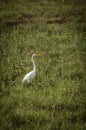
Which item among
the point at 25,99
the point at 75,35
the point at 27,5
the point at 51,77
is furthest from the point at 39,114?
the point at 27,5

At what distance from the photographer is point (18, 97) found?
7703 mm

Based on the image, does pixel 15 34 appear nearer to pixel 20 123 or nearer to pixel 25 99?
pixel 25 99

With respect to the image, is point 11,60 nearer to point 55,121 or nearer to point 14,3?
point 55,121

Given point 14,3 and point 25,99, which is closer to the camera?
point 25,99

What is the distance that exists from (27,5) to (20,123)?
1472 centimetres

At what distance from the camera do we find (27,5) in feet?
67.4

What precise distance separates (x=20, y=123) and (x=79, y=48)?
6.86 meters

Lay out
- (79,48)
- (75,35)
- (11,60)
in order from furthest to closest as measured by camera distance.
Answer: (75,35) < (79,48) < (11,60)

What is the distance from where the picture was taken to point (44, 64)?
36.5ft

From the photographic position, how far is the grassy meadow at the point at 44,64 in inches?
266

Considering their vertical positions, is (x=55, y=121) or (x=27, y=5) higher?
(x=27, y=5)

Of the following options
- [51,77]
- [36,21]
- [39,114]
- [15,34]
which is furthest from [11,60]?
[36,21]

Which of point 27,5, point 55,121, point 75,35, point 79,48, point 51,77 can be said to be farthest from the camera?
point 27,5

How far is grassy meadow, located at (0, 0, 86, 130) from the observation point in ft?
22.1
